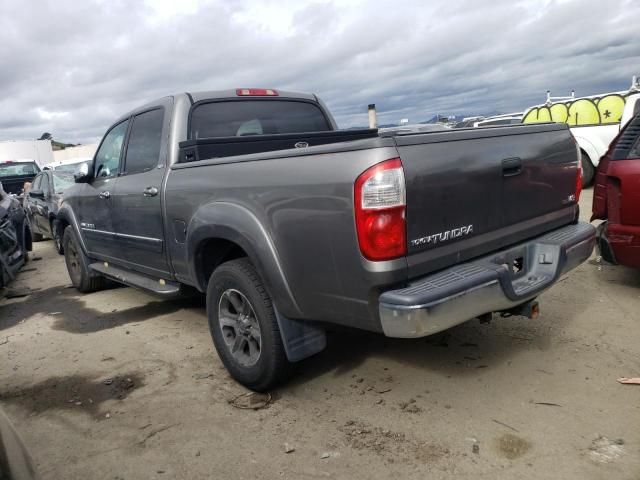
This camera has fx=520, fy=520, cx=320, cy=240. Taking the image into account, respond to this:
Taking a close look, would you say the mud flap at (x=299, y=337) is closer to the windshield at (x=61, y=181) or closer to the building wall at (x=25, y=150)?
the windshield at (x=61, y=181)

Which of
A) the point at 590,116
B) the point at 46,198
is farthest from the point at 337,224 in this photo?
the point at 590,116

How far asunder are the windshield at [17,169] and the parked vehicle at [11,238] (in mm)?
13090

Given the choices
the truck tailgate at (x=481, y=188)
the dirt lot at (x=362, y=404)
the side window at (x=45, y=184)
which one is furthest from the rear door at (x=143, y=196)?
the side window at (x=45, y=184)

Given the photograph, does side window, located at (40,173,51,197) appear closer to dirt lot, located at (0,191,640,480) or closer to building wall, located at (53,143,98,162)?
dirt lot, located at (0,191,640,480)

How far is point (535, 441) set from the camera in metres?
2.63

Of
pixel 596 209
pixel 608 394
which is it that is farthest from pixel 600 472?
pixel 596 209

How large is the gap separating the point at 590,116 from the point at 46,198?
14740mm

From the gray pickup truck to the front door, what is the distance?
0.56m

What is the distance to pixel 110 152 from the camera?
16.9ft

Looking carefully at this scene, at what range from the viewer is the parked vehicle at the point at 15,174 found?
18.8 meters

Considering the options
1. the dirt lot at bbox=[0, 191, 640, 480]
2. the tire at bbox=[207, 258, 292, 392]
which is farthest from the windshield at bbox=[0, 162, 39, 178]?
the tire at bbox=[207, 258, 292, 392]

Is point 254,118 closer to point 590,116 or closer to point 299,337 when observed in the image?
point 299,337

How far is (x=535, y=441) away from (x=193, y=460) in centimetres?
176

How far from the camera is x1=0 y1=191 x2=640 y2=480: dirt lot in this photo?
2580mm
